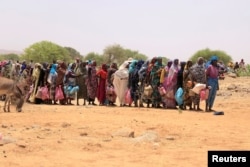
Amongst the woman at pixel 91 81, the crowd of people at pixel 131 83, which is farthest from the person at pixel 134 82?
the woman at pixel 91 81

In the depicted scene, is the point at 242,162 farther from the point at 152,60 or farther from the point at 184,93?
the point at 152,60

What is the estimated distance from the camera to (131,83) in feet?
51.2

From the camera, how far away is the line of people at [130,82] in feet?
47.0

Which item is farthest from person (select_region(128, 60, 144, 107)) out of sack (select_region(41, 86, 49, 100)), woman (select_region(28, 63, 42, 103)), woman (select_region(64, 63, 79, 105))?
woman (select_region(28, 63, 42, 103))

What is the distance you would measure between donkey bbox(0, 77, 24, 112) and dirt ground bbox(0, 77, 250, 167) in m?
1.04

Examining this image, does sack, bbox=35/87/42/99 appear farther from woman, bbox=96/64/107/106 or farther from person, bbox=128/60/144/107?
person, bbox=128/60/144/107

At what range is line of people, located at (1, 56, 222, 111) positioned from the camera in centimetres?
1432

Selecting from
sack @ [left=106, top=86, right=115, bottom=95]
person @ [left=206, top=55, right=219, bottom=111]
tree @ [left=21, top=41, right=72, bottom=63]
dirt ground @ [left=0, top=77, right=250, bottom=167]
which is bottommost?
dirt ground @ [left=0, top=77, right=250, bottom=167]

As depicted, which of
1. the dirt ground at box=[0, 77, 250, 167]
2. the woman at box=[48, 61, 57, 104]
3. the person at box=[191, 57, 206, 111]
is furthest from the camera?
the woman at box=[48, 61, 57, 104]

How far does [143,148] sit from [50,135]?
2051 millimetres

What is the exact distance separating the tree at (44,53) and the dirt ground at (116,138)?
42.4m

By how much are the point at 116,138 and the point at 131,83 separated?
285 inches

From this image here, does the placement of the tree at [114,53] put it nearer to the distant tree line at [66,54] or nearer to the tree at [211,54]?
the distant tree line at [66,54]

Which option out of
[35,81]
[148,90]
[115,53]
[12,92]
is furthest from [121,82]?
[115,53]
